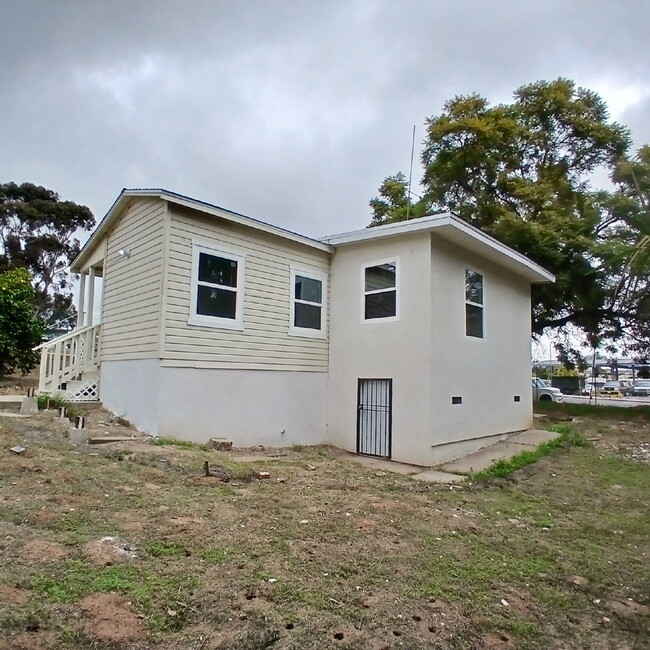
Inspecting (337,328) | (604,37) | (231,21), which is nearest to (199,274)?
(337,328)

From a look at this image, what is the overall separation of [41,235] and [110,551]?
2761 centimetres

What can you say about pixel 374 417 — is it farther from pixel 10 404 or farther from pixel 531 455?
pixel 10 404

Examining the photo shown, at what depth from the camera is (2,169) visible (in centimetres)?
2361

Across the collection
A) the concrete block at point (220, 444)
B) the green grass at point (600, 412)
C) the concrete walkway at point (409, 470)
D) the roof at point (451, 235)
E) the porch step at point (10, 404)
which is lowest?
the concrete walkway at point (409, 470)

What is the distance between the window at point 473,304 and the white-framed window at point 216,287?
441 cm

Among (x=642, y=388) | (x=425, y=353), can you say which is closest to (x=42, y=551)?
(x=425, y=353)

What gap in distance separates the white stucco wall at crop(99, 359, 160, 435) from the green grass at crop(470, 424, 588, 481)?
499cm

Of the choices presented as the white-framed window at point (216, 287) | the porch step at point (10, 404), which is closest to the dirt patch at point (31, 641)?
the white-framed window at point (216, 287)

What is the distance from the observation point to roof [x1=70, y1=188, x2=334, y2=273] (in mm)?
7828

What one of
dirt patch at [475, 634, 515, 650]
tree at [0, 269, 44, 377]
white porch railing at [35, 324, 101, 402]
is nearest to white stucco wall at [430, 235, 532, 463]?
dirt patch at [475, 634, 515, 650]

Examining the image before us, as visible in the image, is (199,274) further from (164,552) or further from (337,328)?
(164,552)

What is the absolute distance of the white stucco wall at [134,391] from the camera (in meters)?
7.66

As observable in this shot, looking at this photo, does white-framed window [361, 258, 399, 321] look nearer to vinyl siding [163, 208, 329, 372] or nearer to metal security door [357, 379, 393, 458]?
vinyl siding [163, 208, 329, 372]

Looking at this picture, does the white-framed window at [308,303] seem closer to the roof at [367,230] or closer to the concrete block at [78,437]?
the roof at [367,230]
